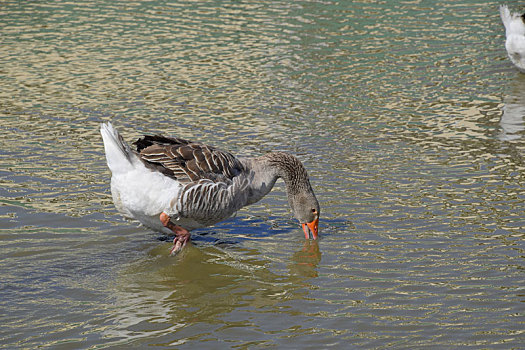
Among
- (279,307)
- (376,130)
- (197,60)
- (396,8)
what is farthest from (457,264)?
(396,8)

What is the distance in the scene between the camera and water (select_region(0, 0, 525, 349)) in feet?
20.8

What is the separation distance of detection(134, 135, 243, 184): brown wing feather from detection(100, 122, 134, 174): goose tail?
22 cm

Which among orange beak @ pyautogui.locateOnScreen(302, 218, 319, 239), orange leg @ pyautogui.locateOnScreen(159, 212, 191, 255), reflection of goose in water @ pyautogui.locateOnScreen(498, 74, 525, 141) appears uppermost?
orange leg @ pyautogui.locateOnScreen(159, 212, 191, 255)

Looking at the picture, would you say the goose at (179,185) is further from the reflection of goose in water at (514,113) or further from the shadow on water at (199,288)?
the reflection of goose in water at (514,113)

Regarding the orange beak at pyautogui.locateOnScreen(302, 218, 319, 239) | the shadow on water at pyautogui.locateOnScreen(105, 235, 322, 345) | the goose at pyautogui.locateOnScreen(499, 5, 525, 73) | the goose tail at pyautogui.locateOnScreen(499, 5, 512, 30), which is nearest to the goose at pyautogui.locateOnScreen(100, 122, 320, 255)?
the orange beak at pyautogui.locateOnScreen(302, 218, 319, 239)

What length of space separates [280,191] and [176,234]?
2.25 meters

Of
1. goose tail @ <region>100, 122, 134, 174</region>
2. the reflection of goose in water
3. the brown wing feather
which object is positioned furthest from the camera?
the reflection of goose in water

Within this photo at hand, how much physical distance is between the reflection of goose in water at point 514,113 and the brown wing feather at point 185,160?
540cm

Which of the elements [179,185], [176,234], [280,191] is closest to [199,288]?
[176,234]

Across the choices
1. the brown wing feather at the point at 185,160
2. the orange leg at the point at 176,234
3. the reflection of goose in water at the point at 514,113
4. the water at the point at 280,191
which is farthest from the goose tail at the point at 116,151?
the reflection of goose in water at the point at 514,113

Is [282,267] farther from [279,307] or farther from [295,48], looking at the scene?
[295,48]

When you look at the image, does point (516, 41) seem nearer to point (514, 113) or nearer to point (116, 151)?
point (514, 113)

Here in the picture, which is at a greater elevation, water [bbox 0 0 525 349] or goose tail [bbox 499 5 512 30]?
goose tail [bbox 499 5 512 30]

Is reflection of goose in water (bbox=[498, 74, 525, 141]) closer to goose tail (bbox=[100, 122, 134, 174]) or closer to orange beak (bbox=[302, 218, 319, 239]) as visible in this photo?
orange beak (bbox=[302, 218, 319, 239])
